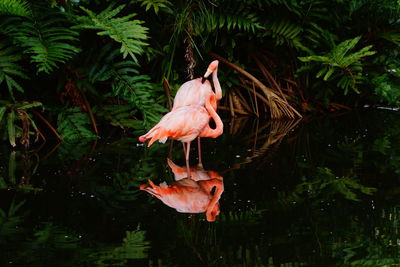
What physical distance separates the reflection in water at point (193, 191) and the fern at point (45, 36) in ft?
5.95

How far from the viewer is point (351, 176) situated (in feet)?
17.8

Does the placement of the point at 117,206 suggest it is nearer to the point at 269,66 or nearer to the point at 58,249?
the point at 58,249

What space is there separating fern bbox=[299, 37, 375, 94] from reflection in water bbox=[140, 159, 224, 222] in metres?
2.94

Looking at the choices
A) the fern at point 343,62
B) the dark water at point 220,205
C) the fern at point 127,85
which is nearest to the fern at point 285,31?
the fern at point 343,62

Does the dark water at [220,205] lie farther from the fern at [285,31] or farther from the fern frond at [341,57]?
the fern at [285,31]

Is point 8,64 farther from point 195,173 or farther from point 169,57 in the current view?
point 195,173

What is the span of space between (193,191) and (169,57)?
11.4ft

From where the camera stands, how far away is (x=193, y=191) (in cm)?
479

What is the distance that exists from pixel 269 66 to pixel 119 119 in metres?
2.46

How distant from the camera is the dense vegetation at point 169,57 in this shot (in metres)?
6.77

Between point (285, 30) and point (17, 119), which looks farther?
point (285, 30)

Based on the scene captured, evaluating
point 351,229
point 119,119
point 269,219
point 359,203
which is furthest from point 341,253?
point 119,119

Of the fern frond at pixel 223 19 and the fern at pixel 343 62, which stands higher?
the fern frond at pixel 223 19

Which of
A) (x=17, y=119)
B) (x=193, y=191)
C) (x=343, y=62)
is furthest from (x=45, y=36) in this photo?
(x=343, y=62)
